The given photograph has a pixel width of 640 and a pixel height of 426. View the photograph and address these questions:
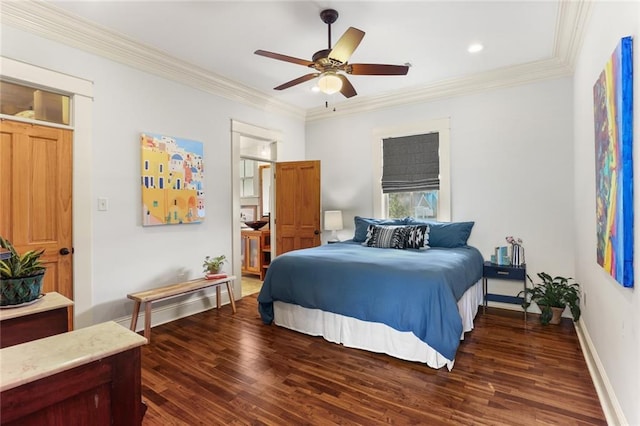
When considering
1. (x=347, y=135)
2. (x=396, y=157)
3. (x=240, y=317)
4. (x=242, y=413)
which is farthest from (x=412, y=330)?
(x=347, y=135)

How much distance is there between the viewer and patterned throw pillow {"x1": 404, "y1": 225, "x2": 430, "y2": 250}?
3867 millimetres

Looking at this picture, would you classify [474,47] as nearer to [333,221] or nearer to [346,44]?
[346,44]

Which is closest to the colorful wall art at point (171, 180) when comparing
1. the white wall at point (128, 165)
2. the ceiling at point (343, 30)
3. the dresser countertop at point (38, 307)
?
the white wall at point (128, 165)

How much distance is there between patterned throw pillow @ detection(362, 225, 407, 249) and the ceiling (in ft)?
6.14

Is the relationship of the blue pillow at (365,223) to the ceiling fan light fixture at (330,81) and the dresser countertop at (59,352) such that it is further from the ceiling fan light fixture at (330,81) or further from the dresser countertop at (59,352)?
the dresser countertop at (59,352)

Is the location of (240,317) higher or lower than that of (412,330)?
lower

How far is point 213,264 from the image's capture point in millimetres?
3883

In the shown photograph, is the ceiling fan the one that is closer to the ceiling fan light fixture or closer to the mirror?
the ceiling fan light fixture

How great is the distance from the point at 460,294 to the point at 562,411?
100 centimetres

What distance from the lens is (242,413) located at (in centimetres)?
200

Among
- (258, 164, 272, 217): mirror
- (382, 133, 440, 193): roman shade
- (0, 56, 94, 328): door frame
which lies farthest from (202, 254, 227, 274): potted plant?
(258, 164, 272, 217): mirror

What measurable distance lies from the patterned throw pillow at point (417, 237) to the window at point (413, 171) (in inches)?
23.1

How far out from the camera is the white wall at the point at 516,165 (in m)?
3.71

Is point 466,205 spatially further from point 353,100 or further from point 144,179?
point 144,179
